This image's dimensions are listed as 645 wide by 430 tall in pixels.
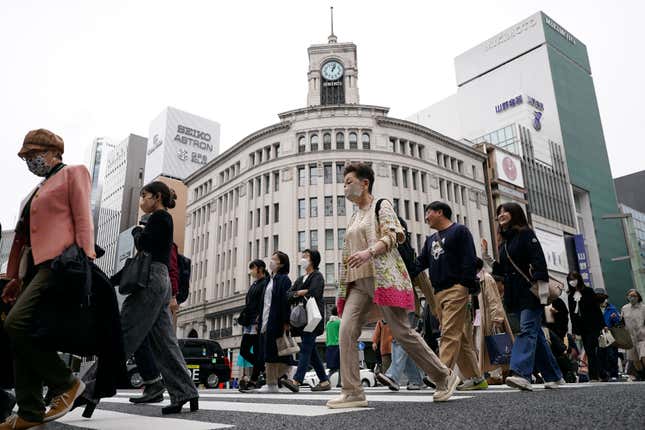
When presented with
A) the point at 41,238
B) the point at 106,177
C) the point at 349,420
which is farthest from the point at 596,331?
the point at 106,177

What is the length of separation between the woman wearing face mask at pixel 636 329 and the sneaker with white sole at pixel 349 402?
7067 millimetres

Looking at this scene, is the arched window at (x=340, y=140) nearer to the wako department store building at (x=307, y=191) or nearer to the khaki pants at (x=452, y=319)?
the wako department store building at (x=307, y=191)

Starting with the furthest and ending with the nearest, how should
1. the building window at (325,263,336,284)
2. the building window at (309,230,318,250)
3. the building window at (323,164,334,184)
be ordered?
the building window at (323,164,334,184) < the building window at (309,230,318,250) < the building window at (325,263,336,284)

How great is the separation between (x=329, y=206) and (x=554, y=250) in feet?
97.4

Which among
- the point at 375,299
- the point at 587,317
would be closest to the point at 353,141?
the point at 587,317

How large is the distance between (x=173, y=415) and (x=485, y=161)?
4909 cm

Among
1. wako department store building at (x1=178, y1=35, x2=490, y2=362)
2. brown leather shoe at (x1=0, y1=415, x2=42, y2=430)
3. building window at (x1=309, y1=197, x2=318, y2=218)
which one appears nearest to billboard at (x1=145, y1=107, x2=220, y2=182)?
wako department store building at (x1=178, y1=35, x2=490, y2=362)

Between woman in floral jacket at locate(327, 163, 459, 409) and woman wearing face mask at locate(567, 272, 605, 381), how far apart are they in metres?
5.47

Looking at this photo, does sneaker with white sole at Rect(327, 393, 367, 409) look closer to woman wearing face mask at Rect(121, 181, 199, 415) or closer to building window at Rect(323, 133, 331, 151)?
woman wearing face mask at Rect(121, 181, 199, 415)

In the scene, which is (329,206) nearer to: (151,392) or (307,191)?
(307,191)

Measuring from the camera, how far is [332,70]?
5206 centimetres

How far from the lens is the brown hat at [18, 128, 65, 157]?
3141 mm

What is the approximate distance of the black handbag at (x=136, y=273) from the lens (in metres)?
3.50

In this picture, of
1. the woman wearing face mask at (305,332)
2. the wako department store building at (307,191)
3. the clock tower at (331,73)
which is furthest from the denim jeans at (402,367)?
the clock tower at (331,73)
